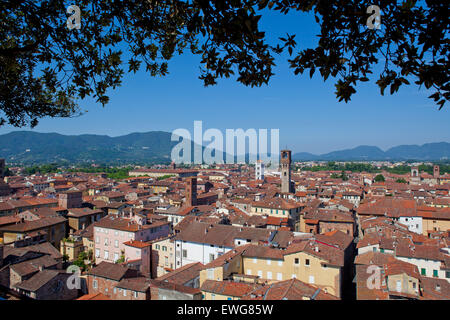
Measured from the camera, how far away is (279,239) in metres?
26.3

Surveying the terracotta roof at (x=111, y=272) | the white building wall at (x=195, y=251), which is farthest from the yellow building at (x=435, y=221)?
the terracotta roof at (x=111, y=272)

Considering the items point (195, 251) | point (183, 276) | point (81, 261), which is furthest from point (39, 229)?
point (183, 276)

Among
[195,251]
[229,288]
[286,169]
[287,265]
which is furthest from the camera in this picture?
[286,169]

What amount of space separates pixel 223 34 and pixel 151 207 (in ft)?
151

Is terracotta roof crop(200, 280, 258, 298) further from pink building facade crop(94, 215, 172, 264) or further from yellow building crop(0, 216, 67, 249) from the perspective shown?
yellow building crop(0, 216, 67, 249)

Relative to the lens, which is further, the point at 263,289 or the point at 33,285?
the point at 33,285

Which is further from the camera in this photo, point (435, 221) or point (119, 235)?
point (435, 221)

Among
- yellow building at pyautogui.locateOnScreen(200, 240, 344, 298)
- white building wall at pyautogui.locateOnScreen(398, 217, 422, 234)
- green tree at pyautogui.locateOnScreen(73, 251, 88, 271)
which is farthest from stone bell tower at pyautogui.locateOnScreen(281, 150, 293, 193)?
green tree at pyautogui.locateOnScreen(73, 251, 88, 271)

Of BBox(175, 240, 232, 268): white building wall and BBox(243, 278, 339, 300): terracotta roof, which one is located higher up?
BBox(243, 278, 339, 300): terracotta roof

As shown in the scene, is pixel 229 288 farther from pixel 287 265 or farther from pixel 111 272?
pixel 111 272

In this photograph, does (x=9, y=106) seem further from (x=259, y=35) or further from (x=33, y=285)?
(x=33, y=285)

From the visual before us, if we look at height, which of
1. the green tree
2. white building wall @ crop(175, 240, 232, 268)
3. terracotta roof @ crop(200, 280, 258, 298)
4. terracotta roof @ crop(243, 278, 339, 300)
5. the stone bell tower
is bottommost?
the green tree

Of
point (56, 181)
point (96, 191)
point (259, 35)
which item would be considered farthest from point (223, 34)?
A: point (56, 181)

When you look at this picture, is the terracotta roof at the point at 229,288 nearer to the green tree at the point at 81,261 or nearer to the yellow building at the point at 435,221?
the green tree at the point at 81,261
